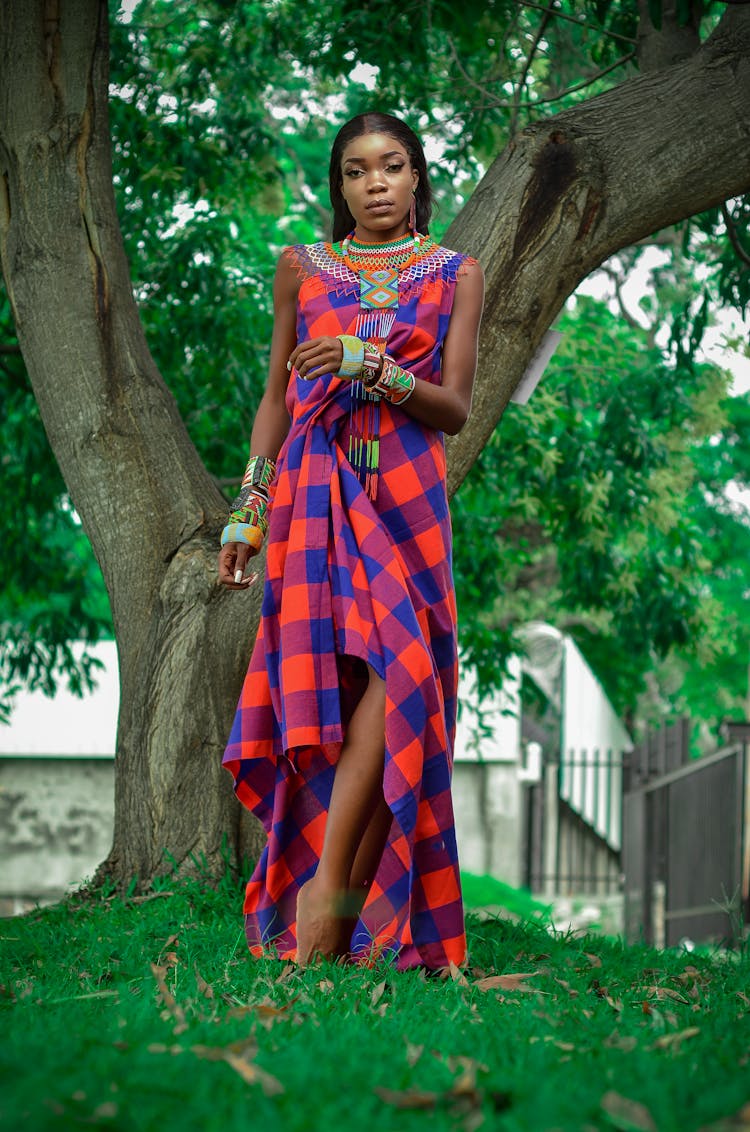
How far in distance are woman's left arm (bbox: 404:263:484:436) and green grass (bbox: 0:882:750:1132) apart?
1.38m

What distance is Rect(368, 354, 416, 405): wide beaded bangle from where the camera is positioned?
10.5 feet

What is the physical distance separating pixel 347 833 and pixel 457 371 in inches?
48.7

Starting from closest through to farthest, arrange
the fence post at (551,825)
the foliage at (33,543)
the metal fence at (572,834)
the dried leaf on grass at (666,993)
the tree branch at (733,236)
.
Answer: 1. the dried leaf on grass at (666,993)
2. the tree branch at (733,236)
3. the foliage at (33,543)
4. the metal fence at (572,834)
5. the fence post at (551,825)

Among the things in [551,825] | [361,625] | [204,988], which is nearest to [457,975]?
[204,988]

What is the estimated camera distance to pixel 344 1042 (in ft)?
6.73

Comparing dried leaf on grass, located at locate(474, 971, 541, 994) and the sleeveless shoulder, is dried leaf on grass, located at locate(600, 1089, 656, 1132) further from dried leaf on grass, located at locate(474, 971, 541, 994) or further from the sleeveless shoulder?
the sleeveless shoulder

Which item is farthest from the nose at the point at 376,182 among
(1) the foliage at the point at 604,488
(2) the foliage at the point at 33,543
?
(2) the foliage at the point at 33,543

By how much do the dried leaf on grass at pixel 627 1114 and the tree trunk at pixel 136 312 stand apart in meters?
2.62

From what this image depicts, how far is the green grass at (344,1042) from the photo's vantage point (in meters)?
1.61

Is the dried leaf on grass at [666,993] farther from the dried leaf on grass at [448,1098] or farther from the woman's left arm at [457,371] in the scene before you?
the woman's left arm at [457,371]

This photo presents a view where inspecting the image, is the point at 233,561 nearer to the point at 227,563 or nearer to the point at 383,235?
the point at 227,563

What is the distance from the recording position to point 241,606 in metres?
4.24

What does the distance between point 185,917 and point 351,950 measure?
0.75m

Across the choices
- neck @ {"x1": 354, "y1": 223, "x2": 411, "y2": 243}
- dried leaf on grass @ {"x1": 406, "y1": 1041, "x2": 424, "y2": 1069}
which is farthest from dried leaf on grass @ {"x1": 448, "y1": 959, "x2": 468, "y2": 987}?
neck @ {"x1": 354, "y1": 223, "x2": 411, "y2": 243}
